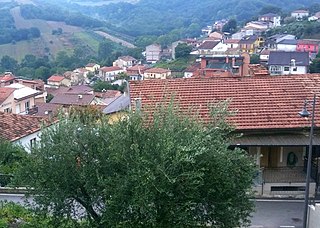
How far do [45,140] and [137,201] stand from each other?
304 cm

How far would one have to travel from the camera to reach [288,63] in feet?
309

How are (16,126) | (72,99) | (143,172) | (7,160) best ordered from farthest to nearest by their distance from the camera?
(72,99), (16,126), (7,160), (143,172)

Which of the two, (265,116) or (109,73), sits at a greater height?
(265,116)

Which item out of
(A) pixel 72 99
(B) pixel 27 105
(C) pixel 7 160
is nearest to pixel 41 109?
(B) pixel 27 105

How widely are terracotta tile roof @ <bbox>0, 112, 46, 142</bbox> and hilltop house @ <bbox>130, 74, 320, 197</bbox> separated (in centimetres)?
865

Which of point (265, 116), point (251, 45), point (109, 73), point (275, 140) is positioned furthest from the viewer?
point (251, 45)

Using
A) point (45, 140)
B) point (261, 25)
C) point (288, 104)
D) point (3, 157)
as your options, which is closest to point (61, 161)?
point (45, 140)

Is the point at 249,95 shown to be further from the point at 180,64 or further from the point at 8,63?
the point at 8,63

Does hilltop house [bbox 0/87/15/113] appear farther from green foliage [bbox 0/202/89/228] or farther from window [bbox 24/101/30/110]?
green foliage [bbox 0/202/89/228]

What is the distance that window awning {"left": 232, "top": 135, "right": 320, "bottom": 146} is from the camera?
1714 centimetres

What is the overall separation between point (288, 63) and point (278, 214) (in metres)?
81.9

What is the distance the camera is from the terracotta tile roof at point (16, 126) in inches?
997

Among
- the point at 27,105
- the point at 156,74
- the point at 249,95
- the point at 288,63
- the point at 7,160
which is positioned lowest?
the point at 27,105

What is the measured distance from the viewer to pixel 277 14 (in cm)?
19850
